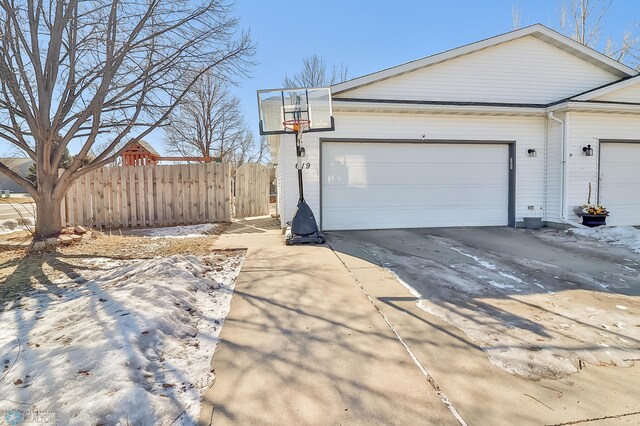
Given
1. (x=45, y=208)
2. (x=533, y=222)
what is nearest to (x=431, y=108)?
(x=533, y=222)

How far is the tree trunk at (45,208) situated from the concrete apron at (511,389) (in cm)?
685

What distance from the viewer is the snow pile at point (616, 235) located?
6.29m

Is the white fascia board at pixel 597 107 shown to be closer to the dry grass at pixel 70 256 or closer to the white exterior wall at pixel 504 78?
the white exterior wall at pixel 504 78

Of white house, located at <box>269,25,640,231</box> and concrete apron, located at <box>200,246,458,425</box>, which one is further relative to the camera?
white house, located at <box>269,25,640,231</box>

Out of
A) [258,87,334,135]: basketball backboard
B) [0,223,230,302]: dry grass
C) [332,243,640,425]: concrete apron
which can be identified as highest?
[258,87,334,135]: basketball backboard

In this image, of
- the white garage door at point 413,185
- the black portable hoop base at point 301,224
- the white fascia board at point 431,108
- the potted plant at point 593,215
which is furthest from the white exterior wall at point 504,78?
the potted plant at point 593,215

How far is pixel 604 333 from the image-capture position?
2893 mm

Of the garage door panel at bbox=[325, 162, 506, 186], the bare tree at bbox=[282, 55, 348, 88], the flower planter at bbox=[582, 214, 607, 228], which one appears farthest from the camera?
the bare tree at bbox=[282, 55, 348, 88]

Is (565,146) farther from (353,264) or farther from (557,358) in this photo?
(557,358)

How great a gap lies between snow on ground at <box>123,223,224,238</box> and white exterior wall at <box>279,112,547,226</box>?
2.03 metres

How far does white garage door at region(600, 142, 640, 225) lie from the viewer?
327 inches

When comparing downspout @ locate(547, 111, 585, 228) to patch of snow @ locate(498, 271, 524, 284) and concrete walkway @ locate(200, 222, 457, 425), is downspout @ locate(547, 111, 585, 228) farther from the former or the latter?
concrete walkway @ locate(200, 222, 457, 425)

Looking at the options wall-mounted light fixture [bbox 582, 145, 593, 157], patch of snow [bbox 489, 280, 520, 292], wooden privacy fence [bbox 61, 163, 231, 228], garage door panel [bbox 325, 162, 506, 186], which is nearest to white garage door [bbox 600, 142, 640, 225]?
wall-mounted light fixture [bbox 582, 145, 593, 157]

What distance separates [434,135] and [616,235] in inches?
161
